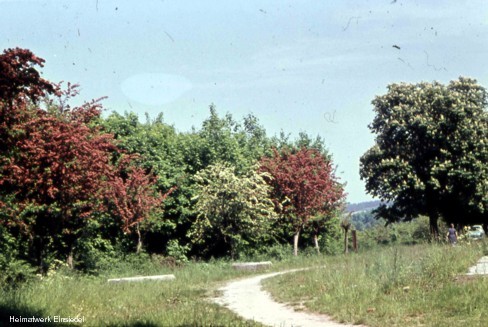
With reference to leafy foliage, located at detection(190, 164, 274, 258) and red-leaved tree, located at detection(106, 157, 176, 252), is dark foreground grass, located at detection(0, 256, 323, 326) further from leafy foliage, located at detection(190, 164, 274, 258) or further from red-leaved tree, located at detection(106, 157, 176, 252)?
leafy foliage, located at detection(190, 164, 274, 258)

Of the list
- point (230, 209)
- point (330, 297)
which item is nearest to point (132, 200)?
point (230, 209)

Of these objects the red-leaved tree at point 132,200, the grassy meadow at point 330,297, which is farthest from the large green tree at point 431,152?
the grassy meadow at point 330,297

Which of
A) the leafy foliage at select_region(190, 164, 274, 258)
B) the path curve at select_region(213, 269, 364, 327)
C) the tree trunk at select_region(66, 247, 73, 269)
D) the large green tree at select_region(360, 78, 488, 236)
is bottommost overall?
the path curve at select_region(213, 269, 364, 327)

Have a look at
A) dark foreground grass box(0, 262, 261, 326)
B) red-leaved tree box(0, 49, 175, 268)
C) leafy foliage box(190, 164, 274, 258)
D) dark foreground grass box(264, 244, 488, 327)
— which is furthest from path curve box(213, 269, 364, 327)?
leafy foliage box(190, 164, 274, 258)

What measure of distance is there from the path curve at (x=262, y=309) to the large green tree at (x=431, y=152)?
809 inches

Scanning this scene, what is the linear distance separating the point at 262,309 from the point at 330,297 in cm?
157

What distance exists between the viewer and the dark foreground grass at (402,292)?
377 inches

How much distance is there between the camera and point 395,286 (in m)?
12.2

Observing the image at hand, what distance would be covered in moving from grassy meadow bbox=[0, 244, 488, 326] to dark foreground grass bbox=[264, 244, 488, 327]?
2 centimetres

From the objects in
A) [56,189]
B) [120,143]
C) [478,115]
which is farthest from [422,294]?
[478,115]

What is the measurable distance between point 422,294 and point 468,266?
3.55 metres

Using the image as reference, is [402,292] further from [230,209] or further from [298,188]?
[298,188]

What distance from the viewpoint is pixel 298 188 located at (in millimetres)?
30828

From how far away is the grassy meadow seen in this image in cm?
969
